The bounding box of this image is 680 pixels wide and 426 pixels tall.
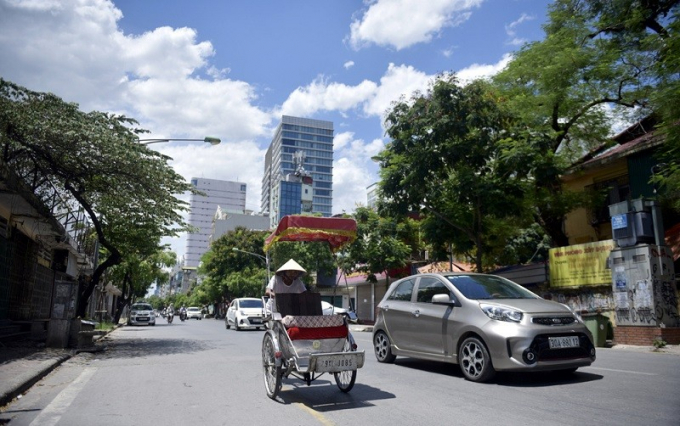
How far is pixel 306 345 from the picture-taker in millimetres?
6516

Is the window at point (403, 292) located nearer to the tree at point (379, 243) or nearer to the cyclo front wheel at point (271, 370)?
the cyclo front wheel at point (271, 370)

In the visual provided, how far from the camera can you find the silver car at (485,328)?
21.7 ft

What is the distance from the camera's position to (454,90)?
56.2ft

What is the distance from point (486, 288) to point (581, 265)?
1152 cm

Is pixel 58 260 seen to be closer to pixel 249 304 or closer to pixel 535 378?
pixel 249 304

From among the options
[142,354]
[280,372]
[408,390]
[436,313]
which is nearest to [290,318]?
[280,372]

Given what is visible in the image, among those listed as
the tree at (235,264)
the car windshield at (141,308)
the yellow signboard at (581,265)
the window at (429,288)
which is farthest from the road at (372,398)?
the tree at (235,264)

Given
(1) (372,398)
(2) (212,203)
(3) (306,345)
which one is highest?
(2) (212,203)

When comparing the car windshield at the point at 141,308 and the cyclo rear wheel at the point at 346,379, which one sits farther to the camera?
the car windshield at the point at 141,308

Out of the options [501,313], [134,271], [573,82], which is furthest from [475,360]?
[134,271]

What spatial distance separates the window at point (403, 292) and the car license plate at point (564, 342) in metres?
2.74

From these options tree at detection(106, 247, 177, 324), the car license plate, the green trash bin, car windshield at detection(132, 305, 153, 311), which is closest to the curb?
the car license plate

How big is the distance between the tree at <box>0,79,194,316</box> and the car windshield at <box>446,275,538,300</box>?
1004 centimetres

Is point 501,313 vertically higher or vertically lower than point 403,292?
lower
